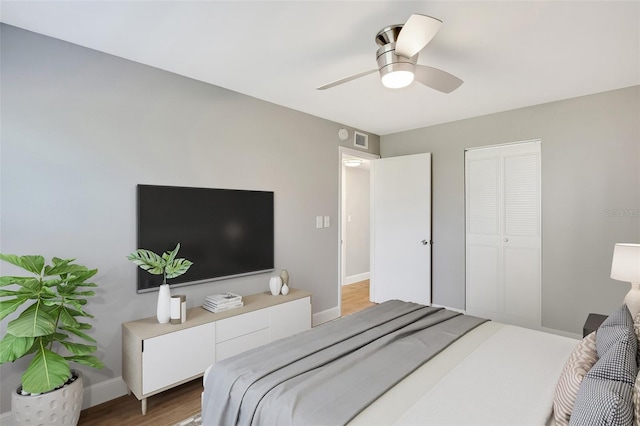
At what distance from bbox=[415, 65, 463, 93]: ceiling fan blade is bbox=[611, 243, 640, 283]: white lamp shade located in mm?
1528

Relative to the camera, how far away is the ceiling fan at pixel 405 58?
1.75 m

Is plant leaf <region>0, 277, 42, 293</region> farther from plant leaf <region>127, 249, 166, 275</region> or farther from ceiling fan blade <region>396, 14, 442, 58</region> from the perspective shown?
ceiling fan blade <region>396, 14, 442, 58</region>

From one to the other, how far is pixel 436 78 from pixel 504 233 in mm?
2289

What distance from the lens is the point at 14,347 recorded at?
5.59 feet

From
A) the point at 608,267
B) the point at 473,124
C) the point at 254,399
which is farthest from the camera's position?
the point at 473,124

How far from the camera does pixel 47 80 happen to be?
2150 millimetres

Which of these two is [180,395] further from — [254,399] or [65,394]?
[254,399]

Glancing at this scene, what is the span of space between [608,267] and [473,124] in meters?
1.94

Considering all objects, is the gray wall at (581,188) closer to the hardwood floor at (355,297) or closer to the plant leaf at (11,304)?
the hardwood floor at (355,297)

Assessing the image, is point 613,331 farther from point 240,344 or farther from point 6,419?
point 6,419

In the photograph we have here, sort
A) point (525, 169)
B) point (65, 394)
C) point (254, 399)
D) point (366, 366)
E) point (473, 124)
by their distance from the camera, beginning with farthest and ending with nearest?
point (473, 124) < point (525, 169) < point (65, 394) < point (366, 366) < point (254, 399)

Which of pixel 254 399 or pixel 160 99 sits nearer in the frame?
pixel 254 399

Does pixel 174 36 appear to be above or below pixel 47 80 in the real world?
above

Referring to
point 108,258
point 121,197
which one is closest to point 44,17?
point 121,197
